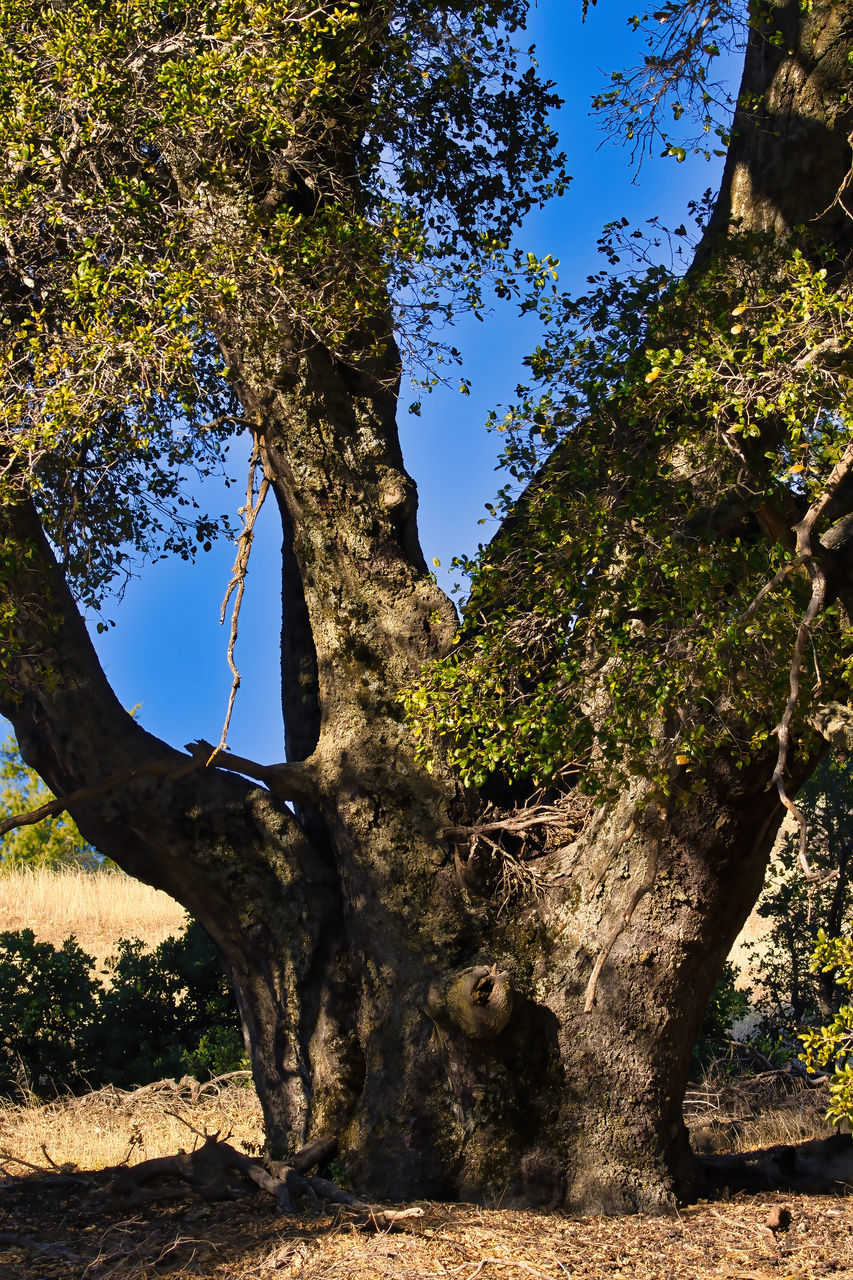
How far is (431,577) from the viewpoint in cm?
771

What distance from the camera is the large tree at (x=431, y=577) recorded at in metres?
5.25

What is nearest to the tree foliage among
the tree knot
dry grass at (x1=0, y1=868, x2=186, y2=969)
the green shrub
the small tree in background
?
dry grass at (x1=0, y1=868, x2=186, y2=969)

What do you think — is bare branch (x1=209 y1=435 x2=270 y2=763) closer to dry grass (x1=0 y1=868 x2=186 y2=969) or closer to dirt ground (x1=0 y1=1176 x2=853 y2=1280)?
dirt ground (x1=0 y1=1176 x2=853 y2=1280)

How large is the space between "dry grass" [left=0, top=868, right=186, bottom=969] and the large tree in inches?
528

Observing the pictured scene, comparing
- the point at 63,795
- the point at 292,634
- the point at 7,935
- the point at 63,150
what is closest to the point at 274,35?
the point at 63,150

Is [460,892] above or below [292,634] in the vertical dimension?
below

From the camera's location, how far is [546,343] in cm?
557

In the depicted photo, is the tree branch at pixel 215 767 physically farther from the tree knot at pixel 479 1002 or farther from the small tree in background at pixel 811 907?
the small tree in background at pixel 811 907

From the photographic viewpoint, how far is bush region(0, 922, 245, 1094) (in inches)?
458

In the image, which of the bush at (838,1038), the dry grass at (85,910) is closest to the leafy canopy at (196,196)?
the bush at (838,1038)

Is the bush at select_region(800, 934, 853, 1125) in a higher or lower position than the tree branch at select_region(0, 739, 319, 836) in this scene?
lower

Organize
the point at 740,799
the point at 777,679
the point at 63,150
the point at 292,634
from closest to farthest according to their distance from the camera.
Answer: the point at 777,679
the point at 740,799
the point at 63,150
the point at 292,634

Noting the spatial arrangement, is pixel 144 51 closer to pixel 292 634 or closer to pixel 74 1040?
pixel 292 634

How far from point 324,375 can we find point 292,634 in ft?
7.91
